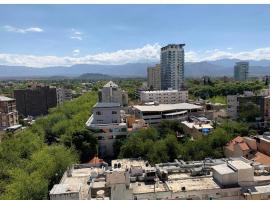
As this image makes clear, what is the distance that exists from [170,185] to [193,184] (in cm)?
123

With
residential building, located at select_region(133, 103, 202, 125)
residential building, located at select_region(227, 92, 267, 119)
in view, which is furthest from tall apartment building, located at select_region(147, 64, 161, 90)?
residential building, located at select_region(133, 103, 202, 125)

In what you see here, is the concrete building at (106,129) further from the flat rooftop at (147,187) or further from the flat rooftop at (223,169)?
the flat rooftop at (223,169)

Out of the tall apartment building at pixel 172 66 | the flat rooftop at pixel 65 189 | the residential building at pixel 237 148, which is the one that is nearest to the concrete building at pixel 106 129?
the residential building at pixel 237 148

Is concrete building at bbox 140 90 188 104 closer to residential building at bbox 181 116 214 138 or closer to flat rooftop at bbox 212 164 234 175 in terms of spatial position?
residential building at bbox 181 116 214 138

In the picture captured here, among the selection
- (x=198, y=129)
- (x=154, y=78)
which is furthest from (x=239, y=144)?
(x=154, y=78)

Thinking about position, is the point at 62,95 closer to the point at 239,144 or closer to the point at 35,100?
the point at 35,100

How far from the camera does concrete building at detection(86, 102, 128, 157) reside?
3494cm

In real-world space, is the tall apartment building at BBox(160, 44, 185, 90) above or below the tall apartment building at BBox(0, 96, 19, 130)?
above

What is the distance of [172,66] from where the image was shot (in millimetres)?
86188

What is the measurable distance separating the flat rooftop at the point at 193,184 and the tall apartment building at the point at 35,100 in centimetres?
5919

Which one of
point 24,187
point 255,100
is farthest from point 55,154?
point 255,100

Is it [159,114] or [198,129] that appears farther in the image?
[159,114]

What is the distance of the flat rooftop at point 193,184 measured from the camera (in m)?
15.6

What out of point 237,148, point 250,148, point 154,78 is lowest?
point 250,148
